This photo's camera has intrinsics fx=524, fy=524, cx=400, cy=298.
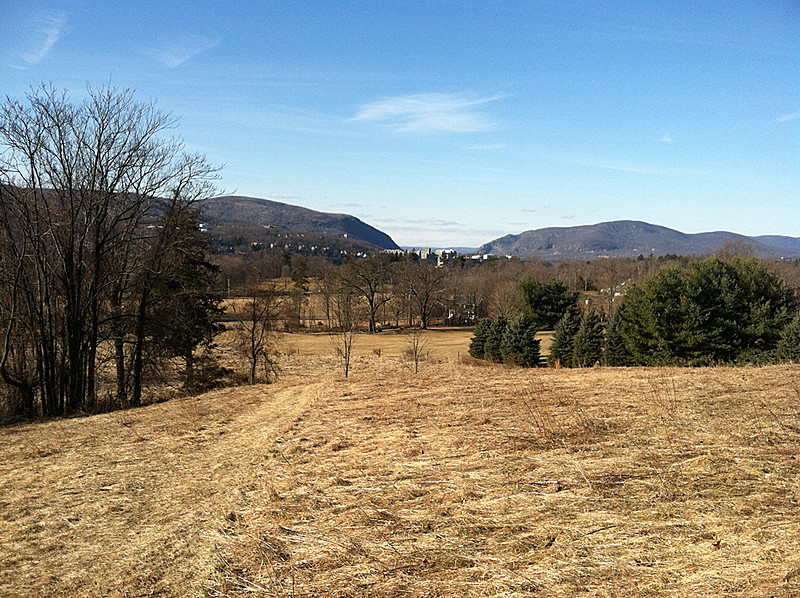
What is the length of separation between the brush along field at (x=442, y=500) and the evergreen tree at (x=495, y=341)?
26442 millimetres

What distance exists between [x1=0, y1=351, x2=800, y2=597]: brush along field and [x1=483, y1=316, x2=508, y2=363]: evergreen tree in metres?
26.4

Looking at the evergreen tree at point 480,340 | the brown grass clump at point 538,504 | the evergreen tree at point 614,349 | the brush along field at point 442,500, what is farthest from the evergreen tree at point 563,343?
the brown grass clump at point 538,504

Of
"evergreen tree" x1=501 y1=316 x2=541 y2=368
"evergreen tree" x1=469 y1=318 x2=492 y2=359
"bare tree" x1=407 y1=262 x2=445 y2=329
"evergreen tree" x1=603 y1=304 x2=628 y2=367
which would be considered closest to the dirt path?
"evergreen tree" x1=501 y1=316 x2=541 y2=368

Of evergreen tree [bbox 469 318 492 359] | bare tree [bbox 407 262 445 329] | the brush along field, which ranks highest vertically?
bare tree [bbox 407 262 445 329]

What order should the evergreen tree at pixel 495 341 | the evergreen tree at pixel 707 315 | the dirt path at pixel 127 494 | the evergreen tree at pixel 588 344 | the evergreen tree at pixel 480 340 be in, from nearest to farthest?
1. the dirt path at pixel 127 494
2. the evergreen tree at pixel 707 315
3. the evergreen tree at pixel 588 344
4. the evergreen tree at pixel 495 341
5. the evergreen tree at pixel 480 340

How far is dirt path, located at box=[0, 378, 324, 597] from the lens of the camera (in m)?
5.18

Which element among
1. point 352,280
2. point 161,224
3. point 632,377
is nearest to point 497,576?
point 632,377

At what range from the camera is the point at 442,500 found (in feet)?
18.5

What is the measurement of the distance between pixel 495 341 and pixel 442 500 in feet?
108

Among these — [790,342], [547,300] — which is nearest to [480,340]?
[790,342]

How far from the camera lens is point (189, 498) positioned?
7078 mm

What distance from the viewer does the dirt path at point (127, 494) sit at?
17.0 ft

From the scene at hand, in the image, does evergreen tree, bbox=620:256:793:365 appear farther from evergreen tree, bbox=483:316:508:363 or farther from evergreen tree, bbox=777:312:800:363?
evergreen tree, bbox=483:316:508:363

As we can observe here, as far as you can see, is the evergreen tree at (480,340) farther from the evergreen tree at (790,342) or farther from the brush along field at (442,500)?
the brush along field at (442,500)
